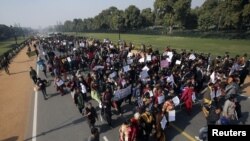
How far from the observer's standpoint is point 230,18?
44.2m

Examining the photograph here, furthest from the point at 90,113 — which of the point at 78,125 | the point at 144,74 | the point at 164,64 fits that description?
the point at 164,64

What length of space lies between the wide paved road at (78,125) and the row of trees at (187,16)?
30.2 meters

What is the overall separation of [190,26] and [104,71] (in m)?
55.1

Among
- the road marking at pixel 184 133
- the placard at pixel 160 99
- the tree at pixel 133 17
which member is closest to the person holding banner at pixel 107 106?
the placard at pixel 160 99

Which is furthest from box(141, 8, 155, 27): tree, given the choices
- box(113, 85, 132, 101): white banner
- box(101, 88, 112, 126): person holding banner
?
box(101, 88, 112, 126): person holding banner

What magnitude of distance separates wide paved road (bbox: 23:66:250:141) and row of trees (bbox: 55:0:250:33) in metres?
30.2

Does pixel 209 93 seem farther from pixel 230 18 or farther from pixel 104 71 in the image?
pixel 230 18

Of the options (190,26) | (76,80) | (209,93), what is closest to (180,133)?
(209,93)

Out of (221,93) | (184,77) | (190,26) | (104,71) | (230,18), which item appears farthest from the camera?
(190,26)

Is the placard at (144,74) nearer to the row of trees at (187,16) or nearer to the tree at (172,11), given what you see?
the row of trees at (187,16)

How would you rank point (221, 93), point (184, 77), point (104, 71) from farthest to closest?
point (104, 71), point (184, 77), point (221, 93)

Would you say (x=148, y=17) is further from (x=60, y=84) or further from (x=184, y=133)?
(x=184, y=133)

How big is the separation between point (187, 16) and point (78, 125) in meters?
59.4

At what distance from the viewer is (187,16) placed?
69188 mm
